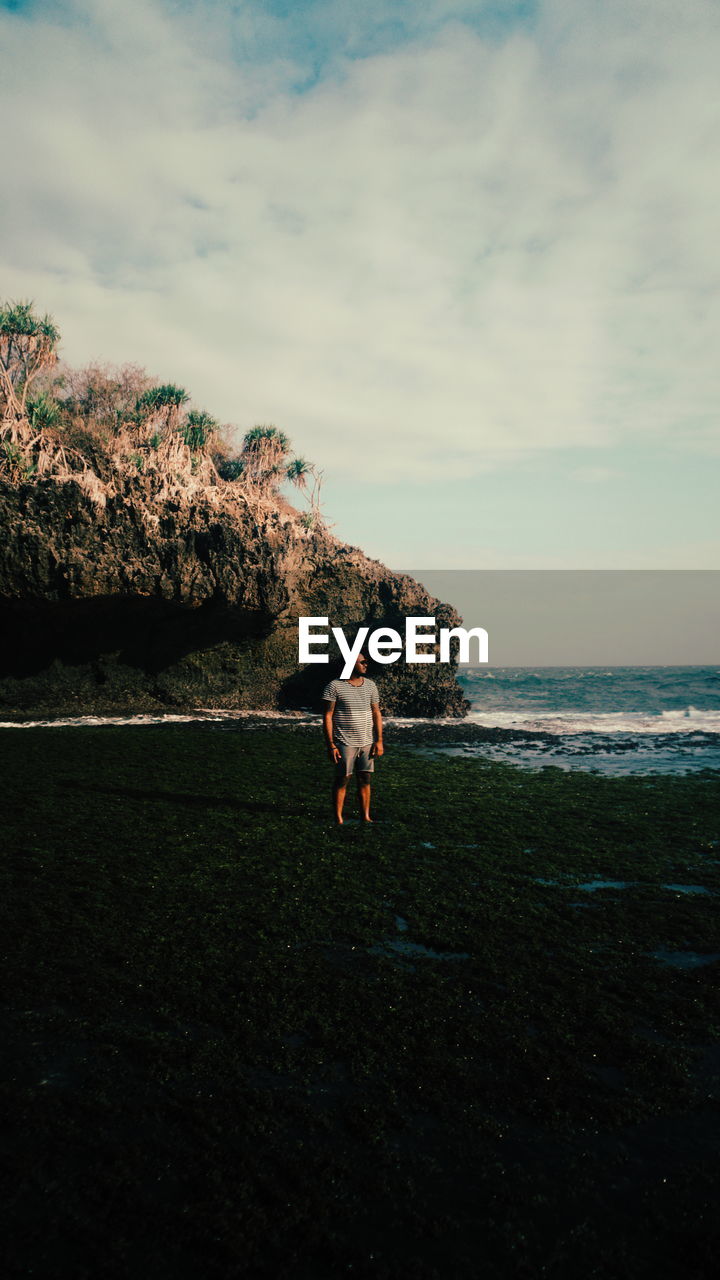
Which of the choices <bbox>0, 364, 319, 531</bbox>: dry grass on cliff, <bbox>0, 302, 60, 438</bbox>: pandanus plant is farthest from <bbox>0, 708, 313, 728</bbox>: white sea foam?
<bbox>0, 302, 60, 438</bbox>: pandanus plant

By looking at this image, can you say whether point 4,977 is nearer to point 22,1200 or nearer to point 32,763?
point 22,1200

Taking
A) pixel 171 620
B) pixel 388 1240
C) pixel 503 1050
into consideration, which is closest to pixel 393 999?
pixel 503 1050

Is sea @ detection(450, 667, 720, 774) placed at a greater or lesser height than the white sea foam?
lesser

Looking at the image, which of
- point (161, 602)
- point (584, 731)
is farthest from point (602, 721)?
point (161, 602)

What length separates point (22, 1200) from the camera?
2.38 m

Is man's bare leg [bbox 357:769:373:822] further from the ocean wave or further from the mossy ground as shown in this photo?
the ocean wave

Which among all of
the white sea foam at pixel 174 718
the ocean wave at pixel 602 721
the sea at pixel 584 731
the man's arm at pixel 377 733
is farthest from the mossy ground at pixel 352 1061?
the ocean wave at pixel 602 721

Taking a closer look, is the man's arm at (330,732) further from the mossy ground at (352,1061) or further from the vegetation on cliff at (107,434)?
the vegetation on cliff at (107,434)

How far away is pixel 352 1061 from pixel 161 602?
2303 cm

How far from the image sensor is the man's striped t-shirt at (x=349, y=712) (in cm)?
855

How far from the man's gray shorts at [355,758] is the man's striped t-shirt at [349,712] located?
72mm

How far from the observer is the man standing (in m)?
8.54

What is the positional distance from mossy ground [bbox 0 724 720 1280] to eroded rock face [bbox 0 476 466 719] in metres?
17.1

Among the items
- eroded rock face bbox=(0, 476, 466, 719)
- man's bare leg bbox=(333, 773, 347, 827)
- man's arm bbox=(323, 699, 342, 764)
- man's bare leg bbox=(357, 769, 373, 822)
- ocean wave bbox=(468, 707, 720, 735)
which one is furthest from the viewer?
ocean wave bbox=(468, 707, 720, 735)
